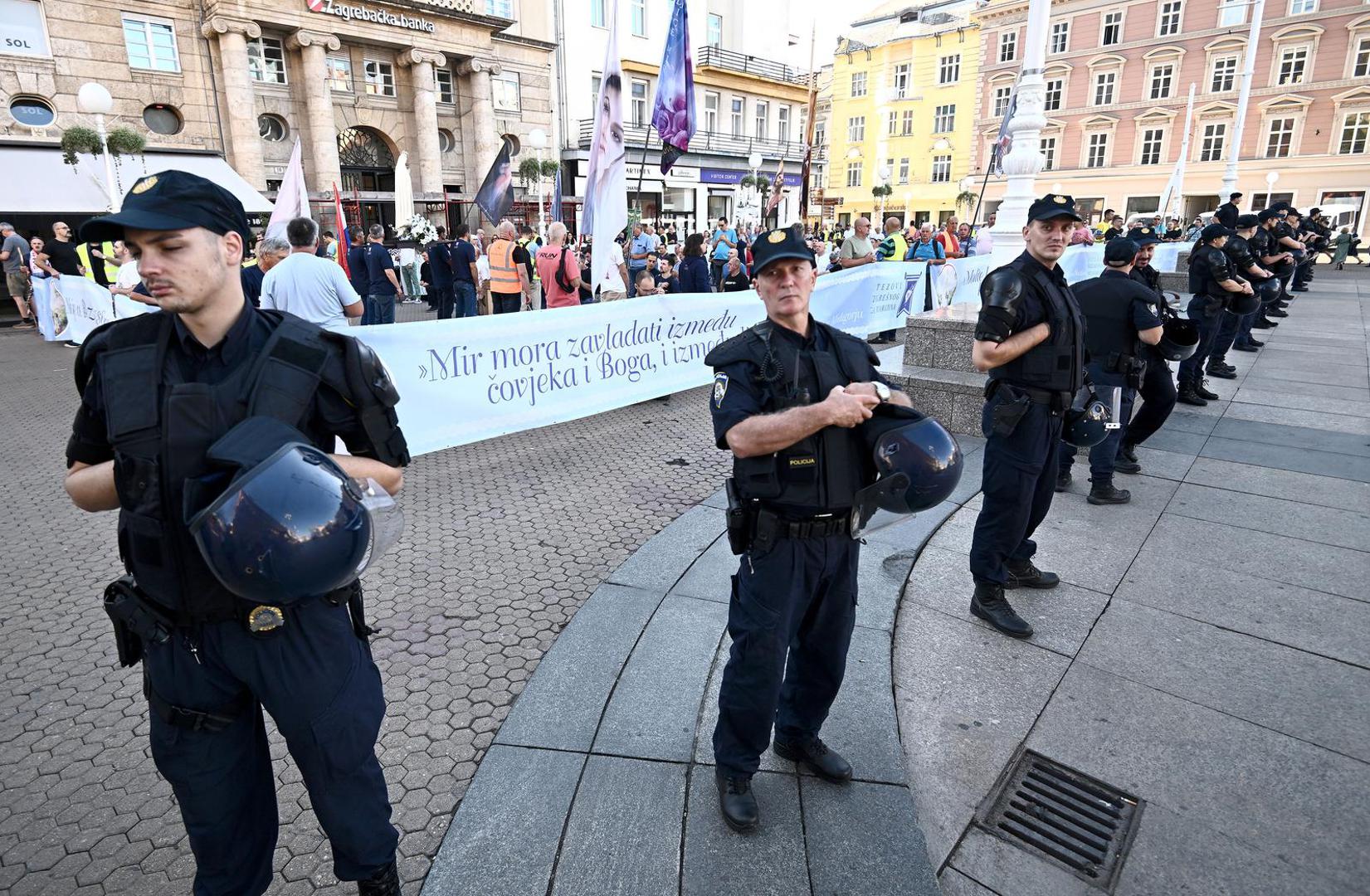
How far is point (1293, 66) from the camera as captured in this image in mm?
42500

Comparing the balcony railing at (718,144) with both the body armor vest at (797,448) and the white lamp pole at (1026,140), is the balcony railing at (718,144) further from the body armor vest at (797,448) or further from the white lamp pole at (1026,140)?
the body armor vest at (797,448)

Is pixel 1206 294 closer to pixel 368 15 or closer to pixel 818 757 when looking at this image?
pixel 818 757

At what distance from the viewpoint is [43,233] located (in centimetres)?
1923

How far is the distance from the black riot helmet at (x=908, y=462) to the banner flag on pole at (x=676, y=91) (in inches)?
297

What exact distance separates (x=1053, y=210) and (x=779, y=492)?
249 cm

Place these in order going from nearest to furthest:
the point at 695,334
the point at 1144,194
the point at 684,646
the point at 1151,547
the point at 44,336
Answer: the point at 684,646 < the point at 1151,547 < the point at 695,334 < the point at 44,336 < the point at 1144,194

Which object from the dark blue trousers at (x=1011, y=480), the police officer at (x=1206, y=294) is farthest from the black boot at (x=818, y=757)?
the police officer at (x=1206, y=294)

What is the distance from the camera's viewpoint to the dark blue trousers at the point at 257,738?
181 centimetres

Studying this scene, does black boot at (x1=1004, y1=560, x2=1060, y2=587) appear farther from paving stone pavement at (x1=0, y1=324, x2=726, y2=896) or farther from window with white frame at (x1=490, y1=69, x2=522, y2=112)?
window with white frame at (x1=490, y1=69, x2=522, y2=112)

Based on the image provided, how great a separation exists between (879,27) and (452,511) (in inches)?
3183

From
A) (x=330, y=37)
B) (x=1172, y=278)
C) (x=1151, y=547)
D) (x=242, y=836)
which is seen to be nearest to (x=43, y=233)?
(x=330, y=37)

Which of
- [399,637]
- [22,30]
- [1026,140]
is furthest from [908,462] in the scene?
[22,30]

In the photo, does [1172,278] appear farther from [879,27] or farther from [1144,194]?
[879,27]

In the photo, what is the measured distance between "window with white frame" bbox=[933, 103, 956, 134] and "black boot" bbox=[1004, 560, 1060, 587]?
203ft
